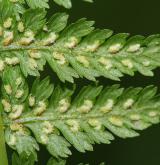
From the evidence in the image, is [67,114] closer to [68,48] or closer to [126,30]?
[68,48]

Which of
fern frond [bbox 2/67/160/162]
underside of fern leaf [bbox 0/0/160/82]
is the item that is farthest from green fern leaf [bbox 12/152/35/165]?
underside of fern leaf [bbox 0/0/160/82]

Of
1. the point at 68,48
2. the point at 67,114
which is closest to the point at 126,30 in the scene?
the point at 68,48

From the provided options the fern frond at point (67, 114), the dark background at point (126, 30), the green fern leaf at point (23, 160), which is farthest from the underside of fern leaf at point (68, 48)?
the dark background at point (126, 30)

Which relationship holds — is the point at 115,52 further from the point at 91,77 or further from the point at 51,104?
the point at 51,104

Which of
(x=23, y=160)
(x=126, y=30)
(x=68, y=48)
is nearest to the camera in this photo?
(x=23, y=160)

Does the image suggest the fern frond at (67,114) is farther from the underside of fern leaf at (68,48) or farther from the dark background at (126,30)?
the dark background at (126,30)

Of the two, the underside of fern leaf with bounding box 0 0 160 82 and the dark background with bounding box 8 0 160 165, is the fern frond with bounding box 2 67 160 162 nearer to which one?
the underside of fern leaf with bounding box 0 0 160 82

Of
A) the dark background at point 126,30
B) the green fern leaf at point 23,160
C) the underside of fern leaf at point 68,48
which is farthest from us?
the dark background at point 126,30
